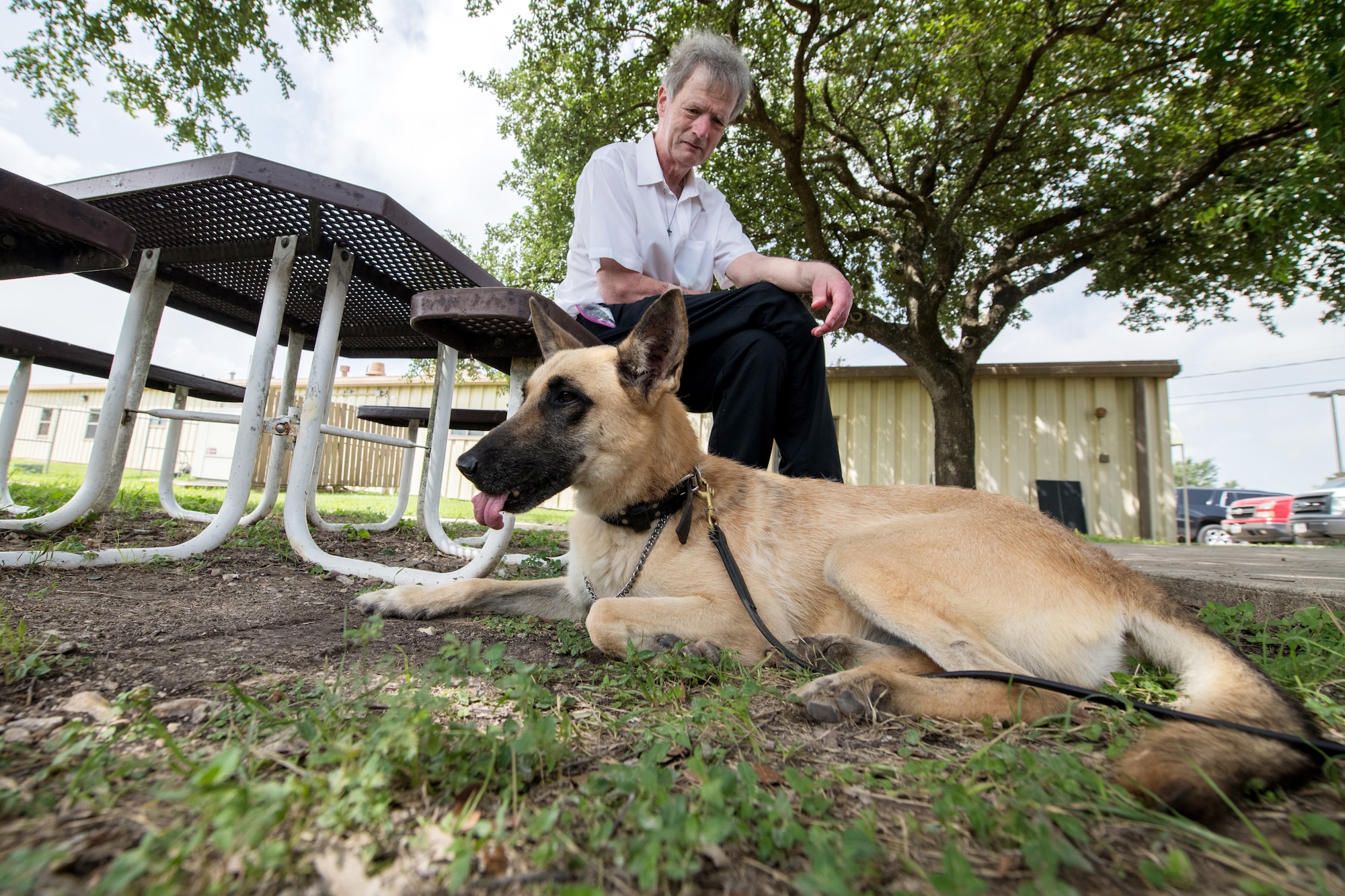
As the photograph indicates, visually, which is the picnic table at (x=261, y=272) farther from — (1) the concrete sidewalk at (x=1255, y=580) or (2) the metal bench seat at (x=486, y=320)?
(1) the concrete sidewalk at (x=1255, y=580)

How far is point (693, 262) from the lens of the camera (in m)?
3.94

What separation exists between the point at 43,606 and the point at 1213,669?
387 centimetres

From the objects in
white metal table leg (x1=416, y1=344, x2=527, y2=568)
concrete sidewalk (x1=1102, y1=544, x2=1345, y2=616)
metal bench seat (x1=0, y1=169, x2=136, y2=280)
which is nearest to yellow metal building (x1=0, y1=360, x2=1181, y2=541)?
concrete sidewalk (x1=1102, y1=544, x2=1345, y2=616)

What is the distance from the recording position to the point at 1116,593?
2023 millimetres

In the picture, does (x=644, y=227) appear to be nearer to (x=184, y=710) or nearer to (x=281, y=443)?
(x=281, y=443)

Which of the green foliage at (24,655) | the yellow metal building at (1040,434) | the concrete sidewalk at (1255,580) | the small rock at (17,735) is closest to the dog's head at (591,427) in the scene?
the green foliage at (24,655)

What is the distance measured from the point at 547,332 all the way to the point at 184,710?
193cm

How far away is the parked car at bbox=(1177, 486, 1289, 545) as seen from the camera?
18219 mm

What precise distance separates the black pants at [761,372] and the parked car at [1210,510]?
20.5 metres

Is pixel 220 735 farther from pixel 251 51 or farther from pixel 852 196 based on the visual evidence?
pixel 852 196

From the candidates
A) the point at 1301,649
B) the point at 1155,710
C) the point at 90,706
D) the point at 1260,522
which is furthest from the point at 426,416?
the point at 1260,522

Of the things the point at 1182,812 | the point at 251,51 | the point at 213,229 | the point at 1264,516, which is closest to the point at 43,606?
the point at 213,229

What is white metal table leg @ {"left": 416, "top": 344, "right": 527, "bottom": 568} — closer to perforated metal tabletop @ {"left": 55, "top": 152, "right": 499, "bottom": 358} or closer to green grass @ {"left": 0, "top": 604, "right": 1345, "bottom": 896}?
perforated metal tabletop @ {"left": 55, "top": 152, "right": 499, "bottom": 358}

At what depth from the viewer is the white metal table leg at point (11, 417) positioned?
484 cm
